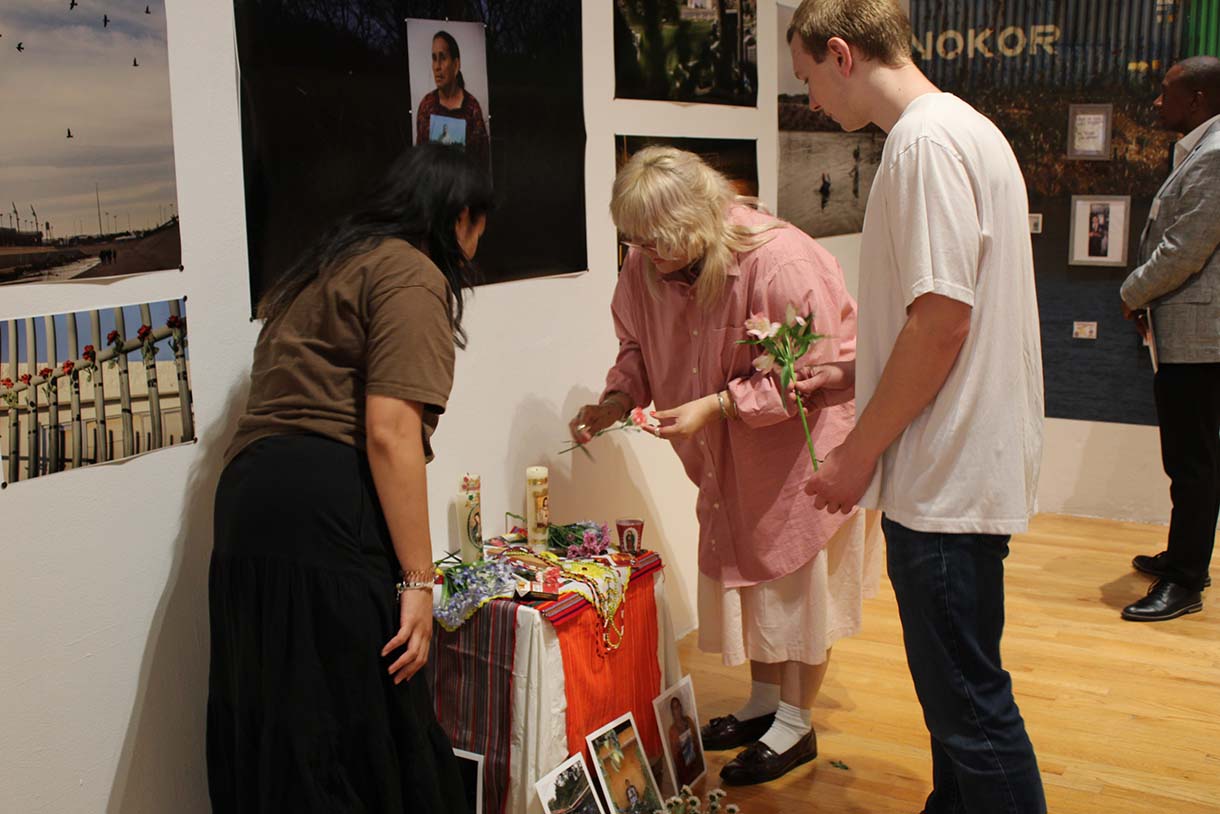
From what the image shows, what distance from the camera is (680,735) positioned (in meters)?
3.03

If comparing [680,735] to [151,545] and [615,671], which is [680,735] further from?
[151,545]

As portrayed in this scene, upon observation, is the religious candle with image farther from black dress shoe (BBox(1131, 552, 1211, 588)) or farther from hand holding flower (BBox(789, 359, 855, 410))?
black dress shoe (BBox(1131, 552, 1211, 588))

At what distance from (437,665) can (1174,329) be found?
113 inches

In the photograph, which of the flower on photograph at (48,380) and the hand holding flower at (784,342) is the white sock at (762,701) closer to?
the hand holding flower at (784,342)

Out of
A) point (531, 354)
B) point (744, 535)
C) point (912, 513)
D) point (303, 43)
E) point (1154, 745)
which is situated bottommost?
point (1154, 745)

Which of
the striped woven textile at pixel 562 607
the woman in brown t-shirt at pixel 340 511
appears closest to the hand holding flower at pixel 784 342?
the striped woven textile at pixel 562 607

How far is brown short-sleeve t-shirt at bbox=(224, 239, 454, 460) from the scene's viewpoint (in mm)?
2102

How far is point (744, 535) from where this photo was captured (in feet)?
9.82

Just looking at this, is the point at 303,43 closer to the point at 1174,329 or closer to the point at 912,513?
the point at 912,513

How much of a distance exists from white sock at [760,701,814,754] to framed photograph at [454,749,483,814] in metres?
0.84

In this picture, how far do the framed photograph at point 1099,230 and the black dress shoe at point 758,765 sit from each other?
3.28 m

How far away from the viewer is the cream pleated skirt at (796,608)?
300 centimetres

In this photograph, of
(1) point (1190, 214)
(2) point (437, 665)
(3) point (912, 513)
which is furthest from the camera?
(1) point (1190, 214)

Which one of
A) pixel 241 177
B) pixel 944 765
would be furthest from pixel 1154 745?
pixel 241 177
